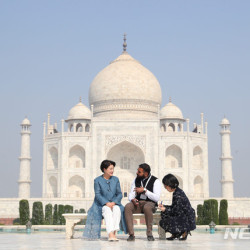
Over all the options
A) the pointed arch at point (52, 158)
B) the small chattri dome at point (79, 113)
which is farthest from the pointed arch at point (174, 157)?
the pointed arch at point (52, 158)

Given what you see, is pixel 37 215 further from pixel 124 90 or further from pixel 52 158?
pixel 124 90

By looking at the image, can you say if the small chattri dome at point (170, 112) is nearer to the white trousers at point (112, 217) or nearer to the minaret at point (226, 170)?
the minaret at point (226, 170)

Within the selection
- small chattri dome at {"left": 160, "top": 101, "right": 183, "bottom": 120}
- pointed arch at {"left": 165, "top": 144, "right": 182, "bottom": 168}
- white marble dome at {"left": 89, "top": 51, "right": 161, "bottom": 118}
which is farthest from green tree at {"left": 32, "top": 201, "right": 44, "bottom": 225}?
small chattri dome at {"left": 160, "top": 101, "right": 183, "bottom": 120}

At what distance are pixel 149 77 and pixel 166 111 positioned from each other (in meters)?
3.04

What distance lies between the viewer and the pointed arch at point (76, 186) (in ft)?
106

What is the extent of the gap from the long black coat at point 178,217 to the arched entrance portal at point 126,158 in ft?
84.0

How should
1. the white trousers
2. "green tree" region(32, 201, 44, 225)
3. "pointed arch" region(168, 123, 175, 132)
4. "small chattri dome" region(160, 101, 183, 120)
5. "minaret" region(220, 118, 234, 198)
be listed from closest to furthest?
the white trousers
"green tree" region(32, 201, 44, 225)
"minaret" region(220, 118, 234, 198)
"small chattri dome" region(160, 101, 183, 120)
"pointed arch" region(168, 123, 175, 132)

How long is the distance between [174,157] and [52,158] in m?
7.37

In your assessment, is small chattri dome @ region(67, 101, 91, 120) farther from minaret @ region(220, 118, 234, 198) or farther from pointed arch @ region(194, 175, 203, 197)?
minaret @ region(220, 118, 234, 198)

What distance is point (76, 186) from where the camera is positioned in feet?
106

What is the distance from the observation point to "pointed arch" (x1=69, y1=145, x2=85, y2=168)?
32662 mm

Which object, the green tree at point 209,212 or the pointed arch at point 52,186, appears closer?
the green tree at point 209,212

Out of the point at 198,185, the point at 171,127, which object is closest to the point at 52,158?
the point at 171,127

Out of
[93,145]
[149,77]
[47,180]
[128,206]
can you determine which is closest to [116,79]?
[149,77]
